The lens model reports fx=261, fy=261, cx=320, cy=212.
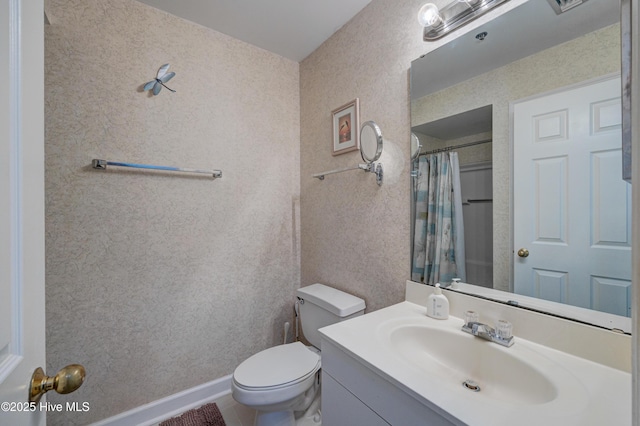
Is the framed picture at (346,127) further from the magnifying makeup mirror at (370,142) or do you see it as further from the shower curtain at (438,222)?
the shower curtain at (438,222)

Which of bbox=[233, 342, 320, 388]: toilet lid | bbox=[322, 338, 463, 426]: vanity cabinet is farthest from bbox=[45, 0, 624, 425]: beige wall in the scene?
bbox=[322, 338, 463, 426]: vanity cabinet

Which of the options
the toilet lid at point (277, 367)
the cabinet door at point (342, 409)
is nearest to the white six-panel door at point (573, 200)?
the cabinet door at point (342, 409)

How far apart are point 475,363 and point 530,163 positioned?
0.69 metres

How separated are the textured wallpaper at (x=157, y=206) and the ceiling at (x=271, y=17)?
0.26ft

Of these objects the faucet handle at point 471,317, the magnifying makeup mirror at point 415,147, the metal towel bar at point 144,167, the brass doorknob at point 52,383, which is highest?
the magnifying makeup mirror at point 415,147

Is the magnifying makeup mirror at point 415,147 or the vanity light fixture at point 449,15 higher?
the vanity light fixture at point 449,15

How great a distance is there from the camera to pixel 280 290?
6.31 feet

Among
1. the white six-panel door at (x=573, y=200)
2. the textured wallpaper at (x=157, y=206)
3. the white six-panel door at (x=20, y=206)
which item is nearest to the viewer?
the white six-panel door at (x=20, y=206)

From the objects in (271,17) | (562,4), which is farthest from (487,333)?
(271,17)

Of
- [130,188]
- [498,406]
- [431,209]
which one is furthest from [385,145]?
[130,188]

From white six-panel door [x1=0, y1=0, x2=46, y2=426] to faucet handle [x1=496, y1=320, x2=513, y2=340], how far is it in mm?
1139

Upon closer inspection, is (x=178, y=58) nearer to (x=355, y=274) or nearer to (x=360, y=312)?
(x=355, y=274)

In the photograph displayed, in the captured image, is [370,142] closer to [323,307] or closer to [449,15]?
[449,15]

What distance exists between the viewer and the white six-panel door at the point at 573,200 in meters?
0.71
